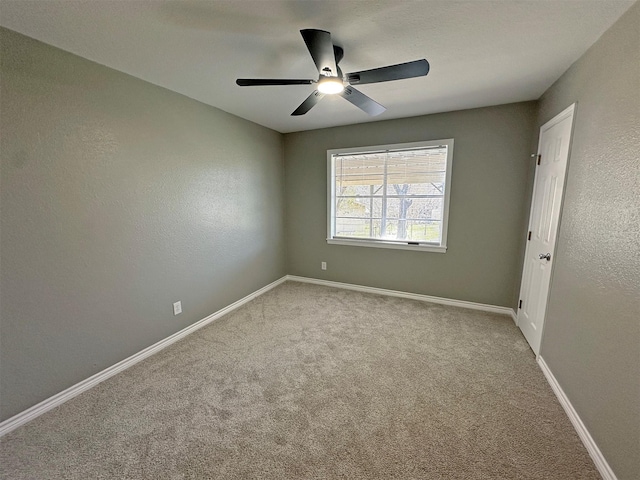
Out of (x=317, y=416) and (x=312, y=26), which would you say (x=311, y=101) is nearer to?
(x=312, y=26)

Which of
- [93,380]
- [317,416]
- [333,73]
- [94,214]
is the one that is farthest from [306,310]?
[333,73]

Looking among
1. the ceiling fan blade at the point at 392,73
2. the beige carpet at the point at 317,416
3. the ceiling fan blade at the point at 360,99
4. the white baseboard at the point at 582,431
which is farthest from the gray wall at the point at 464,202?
the ceiling fan blade at the point at 392,73

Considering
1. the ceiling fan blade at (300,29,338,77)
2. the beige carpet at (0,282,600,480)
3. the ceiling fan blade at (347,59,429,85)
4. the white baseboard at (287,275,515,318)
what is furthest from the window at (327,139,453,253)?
the ceiling fan blade at (300,29,338,77)

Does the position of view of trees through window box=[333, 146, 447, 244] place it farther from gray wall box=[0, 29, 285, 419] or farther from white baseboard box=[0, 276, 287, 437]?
white baseboard box=[0, 276, 287, 437]

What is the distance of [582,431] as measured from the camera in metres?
1.55

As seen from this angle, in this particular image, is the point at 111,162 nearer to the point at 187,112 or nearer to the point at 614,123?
the point at 187,112

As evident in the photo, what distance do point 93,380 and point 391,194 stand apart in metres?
3.56

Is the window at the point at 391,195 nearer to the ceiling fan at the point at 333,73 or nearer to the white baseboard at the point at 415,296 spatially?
the white baseboard at the point at 415,296

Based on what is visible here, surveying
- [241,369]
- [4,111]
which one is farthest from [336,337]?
[4,111]

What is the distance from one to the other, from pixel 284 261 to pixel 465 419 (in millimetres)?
3185

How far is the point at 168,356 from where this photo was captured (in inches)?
94.6

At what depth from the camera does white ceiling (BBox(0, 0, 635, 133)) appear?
54.2 inches

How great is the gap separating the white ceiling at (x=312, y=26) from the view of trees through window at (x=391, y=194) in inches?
42.4

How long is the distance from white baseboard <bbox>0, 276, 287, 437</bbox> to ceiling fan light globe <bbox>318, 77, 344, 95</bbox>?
259 centimetres
